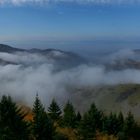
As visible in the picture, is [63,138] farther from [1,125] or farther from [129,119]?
[129,119]

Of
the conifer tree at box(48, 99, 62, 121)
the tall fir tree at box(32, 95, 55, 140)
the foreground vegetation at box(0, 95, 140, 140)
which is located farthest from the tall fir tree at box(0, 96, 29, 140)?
the conifer tree at box(48, 99, 62, 121)

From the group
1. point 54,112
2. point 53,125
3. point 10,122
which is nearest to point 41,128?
point 53,125

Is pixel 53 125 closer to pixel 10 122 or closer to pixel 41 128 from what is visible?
pixel 41 128

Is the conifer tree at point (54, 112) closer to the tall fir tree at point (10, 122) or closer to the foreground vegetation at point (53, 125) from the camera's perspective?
the foreground vegetation at point (53, 125)

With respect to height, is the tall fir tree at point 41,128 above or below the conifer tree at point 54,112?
below

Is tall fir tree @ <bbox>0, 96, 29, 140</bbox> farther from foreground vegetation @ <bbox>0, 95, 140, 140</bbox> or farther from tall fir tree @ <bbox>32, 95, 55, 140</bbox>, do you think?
tall fir tree @ <bbox>32, 95, 55, 140</bbox>

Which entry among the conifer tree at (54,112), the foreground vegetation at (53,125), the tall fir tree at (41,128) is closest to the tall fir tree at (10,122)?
the foreground vegetation at (53,125)

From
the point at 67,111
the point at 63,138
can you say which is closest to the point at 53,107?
the point at 67,111

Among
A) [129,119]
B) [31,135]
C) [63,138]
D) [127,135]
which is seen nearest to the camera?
[31,135]
